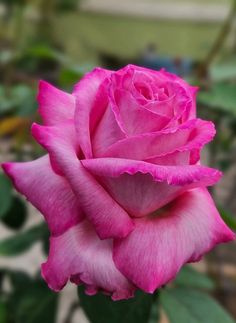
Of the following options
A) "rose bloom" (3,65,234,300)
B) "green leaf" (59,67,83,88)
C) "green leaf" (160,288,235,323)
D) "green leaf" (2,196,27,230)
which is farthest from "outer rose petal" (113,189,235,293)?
"green leaf" (2,196,27,230)

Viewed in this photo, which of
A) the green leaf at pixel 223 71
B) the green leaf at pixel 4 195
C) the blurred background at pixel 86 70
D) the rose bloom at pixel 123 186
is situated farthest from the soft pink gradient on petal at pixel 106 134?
the green leaf at pixel 223 71

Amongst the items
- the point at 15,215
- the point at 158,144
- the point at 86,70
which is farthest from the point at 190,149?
the point at 15,215

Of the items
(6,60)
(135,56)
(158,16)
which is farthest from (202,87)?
(135,56)

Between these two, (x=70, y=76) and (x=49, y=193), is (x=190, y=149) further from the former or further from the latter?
(x=70, y=76)

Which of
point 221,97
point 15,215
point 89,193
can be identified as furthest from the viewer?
point 15,215

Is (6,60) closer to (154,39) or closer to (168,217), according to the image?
(168,217)

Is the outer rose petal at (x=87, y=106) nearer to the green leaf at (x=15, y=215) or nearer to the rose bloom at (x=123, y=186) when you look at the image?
the rose bloom at (x=123, y=186)
